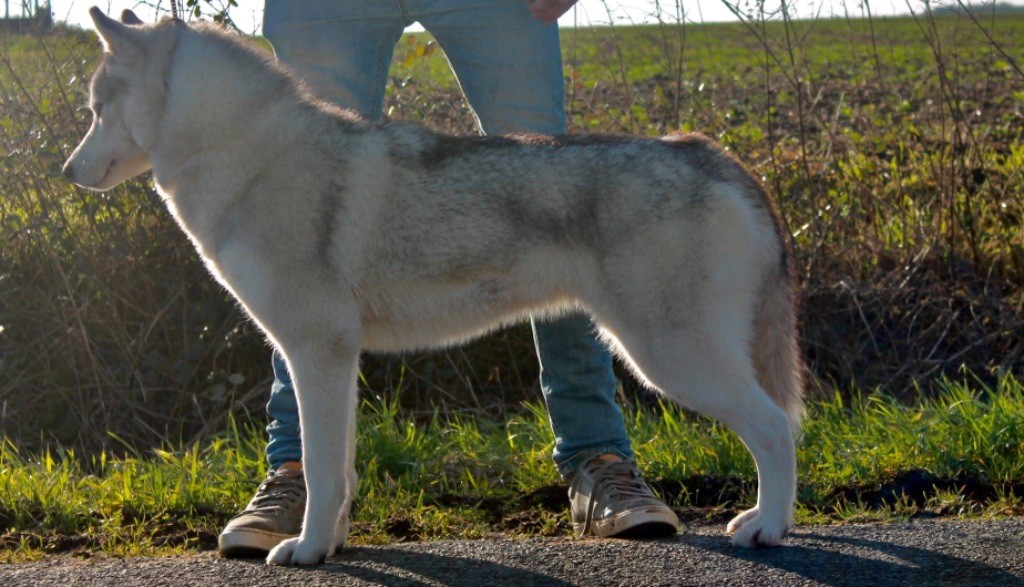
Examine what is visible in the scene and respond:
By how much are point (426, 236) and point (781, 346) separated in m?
1.09

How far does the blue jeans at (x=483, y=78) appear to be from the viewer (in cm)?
400

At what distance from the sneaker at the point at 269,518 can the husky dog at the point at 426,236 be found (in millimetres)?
172

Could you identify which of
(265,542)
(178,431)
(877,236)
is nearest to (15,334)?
(178,431)

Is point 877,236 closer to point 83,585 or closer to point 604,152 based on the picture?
point 604,152

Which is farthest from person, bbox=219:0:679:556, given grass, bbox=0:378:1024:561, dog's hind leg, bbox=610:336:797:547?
dog's hind leg, bbox=610:336:797:547

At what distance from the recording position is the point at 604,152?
347cm

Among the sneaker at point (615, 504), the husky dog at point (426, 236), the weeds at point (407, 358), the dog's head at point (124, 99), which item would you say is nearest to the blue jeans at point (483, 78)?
the sneaker at point (615, 504)

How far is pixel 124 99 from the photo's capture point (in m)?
3.65

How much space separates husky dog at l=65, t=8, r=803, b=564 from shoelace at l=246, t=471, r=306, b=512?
10.8 inches

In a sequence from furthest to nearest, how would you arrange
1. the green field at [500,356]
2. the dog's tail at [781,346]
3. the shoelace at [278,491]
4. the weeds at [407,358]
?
1. the weeds at [407,358]
2. the green field at [500,356]
3. the shoelace at [278,491]
4. the dog's tail at [781,346]

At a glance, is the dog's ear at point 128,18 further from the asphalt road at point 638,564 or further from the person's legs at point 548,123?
the asphalt road at point 638,564

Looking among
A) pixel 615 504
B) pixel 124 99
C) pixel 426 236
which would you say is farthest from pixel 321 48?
pixel 615 504

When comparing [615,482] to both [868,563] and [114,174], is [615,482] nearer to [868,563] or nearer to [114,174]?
[868,563]

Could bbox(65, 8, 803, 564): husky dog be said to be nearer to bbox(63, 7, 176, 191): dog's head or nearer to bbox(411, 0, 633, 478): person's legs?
bbox(63, 7, 176, 191): dog's head
